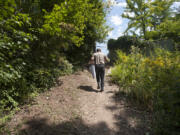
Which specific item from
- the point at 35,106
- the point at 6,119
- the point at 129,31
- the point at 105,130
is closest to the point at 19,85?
the point at 35,106

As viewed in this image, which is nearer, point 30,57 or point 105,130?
point 105,130

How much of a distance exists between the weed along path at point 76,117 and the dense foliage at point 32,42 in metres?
0.60

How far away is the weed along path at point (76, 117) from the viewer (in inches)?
98.6

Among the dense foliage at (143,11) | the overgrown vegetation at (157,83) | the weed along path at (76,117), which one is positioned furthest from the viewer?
the dense foliage at (143,11)

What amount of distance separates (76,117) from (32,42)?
3.70 metres

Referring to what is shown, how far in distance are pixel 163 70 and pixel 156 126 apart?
117cm

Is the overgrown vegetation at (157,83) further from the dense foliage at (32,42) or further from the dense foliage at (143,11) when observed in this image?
the dense foliage at (143,11)

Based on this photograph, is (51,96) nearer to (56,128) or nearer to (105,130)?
(56,128)

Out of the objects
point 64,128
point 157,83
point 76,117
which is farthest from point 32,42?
point 157,83

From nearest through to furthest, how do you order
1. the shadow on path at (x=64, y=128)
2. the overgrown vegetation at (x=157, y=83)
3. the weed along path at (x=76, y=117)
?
the overgrown vegetation at (x=157, y=83) → the shadow on path at (x=64, y=128) → the weed along path at (x=76, y=117)

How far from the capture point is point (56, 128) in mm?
2494

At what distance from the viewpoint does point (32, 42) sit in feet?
15.8

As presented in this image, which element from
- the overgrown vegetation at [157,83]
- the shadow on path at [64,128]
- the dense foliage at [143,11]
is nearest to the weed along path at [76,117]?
the shadow on path at [64,128]

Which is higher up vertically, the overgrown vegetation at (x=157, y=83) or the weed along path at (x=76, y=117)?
the overgrown vegetation at (x=157, y=83)
